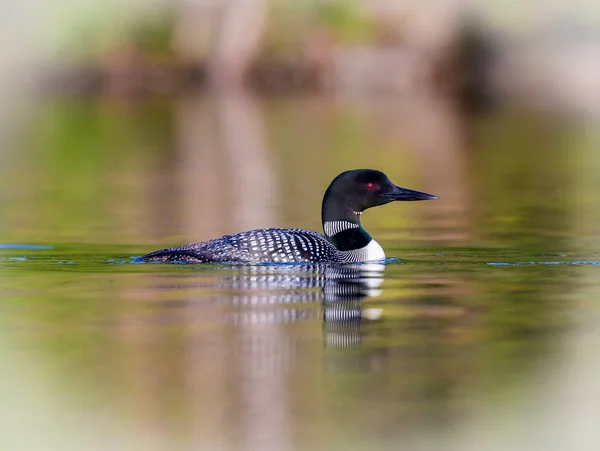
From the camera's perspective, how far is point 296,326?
7359 millimetres

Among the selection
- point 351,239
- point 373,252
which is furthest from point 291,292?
point 351,239

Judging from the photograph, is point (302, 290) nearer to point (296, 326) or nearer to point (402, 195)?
point (296, 326)

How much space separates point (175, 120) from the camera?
32125 millimetres

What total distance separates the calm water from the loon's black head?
1.55ft

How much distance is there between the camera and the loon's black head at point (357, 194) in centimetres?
1015

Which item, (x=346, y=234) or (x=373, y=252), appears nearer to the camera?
(x=373, y=252)

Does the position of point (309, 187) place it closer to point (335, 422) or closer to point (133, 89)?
point (335, 422)

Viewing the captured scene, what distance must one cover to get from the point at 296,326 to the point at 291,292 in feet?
3.74

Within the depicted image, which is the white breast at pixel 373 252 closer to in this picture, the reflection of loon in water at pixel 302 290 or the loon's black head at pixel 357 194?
the reflection of loon in water at pixel 302 290

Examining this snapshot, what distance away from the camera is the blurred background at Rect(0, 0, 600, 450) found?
569 cm

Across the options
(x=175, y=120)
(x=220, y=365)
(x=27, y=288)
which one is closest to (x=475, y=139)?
(x=175, y=120)

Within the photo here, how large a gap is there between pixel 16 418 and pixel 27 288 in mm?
2941

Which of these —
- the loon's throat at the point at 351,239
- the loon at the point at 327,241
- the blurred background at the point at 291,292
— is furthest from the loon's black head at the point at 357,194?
the blurred background at the point at 291,292

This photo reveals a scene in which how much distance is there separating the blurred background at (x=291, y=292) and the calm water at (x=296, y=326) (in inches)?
0.7
